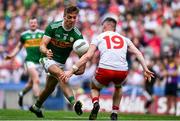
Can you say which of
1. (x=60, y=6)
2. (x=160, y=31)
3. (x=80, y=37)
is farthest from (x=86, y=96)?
(x=80, y=37)

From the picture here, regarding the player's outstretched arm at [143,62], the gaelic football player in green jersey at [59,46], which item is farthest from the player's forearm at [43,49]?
the player's outstretched arm at [143,62]

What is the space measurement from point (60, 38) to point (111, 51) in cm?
143

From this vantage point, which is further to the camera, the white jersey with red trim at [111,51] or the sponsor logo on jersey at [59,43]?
the sponsor logo on jersey at [59,43]

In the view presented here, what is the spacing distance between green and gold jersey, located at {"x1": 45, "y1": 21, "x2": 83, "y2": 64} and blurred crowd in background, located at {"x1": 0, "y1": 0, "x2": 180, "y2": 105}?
10.1 m

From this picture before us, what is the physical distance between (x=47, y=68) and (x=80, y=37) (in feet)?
3.22

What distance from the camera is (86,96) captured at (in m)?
29.3

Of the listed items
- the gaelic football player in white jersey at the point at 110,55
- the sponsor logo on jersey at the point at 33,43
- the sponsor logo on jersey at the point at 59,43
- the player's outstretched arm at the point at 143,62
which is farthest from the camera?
the sponsor logo on jersey at the point at 33,43

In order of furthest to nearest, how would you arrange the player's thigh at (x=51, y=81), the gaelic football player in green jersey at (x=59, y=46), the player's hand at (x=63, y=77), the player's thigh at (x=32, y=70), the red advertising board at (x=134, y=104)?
the red advertising board at (x=134, y=104) < the player's thigh at (x=32, y=70) < the player's thigh at (x=51, y=81) < the gaelic football player in green jersey at (x=59, y=46) < the player's hand at (x=63, y=77)

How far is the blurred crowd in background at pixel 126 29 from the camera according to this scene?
96.2 feet

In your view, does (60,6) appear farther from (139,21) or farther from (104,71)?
(104,71)

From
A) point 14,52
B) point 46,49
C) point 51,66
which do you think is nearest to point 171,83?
point 14,52

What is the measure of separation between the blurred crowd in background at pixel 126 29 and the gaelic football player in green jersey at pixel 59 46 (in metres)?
10.1

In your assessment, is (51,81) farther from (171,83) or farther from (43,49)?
(171,83)

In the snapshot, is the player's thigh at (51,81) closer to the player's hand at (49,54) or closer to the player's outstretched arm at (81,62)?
the player's hand at (49,54)
